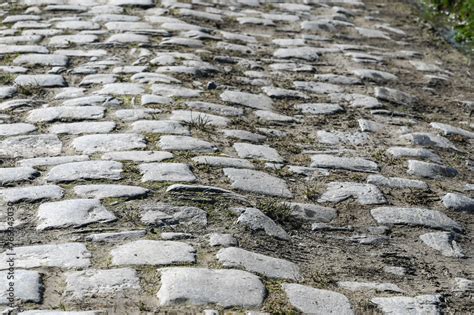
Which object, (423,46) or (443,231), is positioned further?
(423,46)

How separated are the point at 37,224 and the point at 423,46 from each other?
16.4ft

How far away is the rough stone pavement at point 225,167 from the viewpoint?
11.0 ft

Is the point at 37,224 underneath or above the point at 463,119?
above

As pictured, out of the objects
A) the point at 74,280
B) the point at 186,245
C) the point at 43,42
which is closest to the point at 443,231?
the point at 186,245

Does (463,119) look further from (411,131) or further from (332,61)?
(332,61)

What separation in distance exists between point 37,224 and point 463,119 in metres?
3.24

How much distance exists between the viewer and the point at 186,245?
3.58m

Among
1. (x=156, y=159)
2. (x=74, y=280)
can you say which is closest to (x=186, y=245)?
(x=74, y=280)

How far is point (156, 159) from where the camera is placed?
450cm

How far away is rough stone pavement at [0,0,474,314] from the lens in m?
3.35

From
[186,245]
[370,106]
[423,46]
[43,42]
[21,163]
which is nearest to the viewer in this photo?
[186,245]

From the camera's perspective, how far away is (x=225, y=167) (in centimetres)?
452

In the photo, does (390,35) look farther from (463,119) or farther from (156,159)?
(156,159)

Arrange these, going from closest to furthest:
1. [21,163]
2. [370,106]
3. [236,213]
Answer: [236,213] → [21,163] → [370,106]
